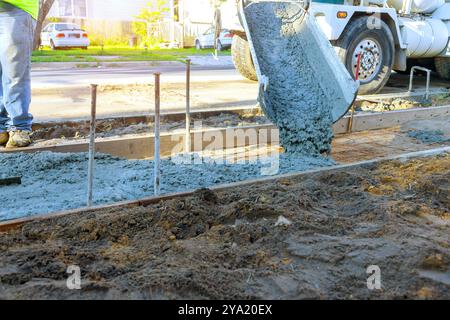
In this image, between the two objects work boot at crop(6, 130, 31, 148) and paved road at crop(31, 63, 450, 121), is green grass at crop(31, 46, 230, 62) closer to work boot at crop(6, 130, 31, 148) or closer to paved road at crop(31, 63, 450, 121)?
paved road at crop(31, 63, 450, 121)

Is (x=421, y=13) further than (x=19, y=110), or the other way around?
(x=421, y=13)

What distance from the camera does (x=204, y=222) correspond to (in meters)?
3.24

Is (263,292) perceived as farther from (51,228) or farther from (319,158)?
(319,158)

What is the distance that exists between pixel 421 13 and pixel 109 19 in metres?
29.3

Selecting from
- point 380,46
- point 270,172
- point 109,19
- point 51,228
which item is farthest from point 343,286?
point 109,19

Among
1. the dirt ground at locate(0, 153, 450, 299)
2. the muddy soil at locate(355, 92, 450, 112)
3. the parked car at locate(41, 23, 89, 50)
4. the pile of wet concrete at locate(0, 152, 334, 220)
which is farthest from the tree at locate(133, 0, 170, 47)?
the dirt ground at locate(0, 153, 450, 299)

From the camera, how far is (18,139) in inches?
187

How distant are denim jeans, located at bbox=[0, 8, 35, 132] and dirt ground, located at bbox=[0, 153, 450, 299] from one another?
218 cm

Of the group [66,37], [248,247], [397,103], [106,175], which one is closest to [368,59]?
[397,103]

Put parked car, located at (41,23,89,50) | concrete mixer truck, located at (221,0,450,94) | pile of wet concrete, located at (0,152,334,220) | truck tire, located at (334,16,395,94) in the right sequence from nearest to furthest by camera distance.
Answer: pile of wet concrete, located at (0,152,334,220) → concrete mixer truck, located at (221,0,450,94) → truck tire, located at (334,16,395,94) → parked car, located at (41,23,89,50)

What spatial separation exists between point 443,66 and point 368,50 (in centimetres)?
327

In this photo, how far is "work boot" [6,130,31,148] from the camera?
4734 mm

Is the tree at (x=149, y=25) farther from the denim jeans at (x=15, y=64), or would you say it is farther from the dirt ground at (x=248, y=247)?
the dirt ground at (x=248, y=247)

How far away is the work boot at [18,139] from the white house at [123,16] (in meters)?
24.8
